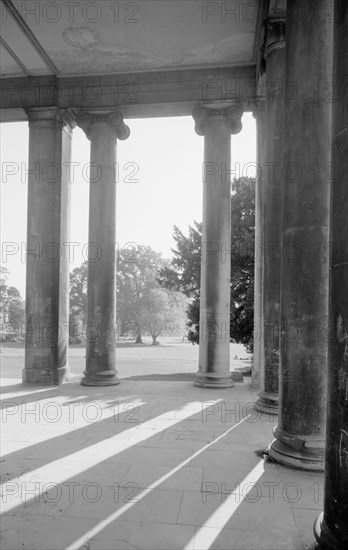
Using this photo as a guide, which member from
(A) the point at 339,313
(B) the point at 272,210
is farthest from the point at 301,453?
(B) the point at 272,210

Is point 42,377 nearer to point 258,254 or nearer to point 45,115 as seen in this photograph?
point 258,254

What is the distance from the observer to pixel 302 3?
11.6 meters

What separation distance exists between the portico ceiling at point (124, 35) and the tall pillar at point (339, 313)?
17390 mm

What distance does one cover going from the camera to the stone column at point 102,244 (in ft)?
90.3

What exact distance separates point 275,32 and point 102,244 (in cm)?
1552

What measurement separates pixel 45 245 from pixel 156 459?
58.9 ft

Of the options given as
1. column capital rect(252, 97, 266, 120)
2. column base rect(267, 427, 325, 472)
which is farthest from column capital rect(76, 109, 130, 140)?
column base rect(267, 427, 325, 472)

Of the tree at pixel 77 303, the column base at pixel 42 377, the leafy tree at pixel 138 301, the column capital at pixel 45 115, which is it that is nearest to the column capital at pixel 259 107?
the column capital at pixel 45 115

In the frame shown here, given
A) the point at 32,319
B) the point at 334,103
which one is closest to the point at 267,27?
the point at 334,103

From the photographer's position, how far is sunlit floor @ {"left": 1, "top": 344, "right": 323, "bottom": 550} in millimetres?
8695

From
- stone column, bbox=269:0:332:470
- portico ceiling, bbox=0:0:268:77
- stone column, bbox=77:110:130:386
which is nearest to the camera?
stone column, bbox=269:0:332:470

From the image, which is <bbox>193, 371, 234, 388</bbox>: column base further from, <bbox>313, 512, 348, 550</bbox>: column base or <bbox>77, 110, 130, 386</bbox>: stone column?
<bbox>313, 512, 348, 550</bbox>: column base

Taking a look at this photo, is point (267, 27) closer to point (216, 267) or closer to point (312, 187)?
point (312, 187)

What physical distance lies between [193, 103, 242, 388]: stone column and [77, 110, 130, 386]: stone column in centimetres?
558
